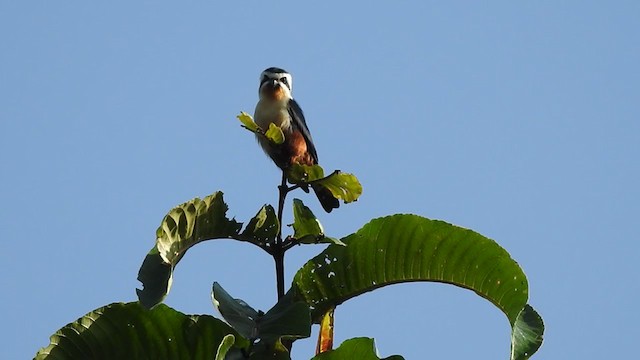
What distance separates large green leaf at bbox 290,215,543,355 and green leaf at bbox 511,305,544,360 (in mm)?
34

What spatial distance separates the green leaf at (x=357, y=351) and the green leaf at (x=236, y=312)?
6.9 inches

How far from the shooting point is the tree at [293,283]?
7.32ft

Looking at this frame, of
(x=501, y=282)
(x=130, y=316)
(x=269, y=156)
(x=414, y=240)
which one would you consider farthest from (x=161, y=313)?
(x=269, y=156)

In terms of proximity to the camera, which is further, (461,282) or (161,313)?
(461,282)

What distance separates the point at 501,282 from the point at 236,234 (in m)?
0.71

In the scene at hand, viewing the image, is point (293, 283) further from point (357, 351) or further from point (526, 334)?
point (526, 334)

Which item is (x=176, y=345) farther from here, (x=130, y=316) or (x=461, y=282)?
(x=461, y=282)

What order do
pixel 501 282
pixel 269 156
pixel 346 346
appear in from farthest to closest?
pixel 269 156, pixel 501 282, pixel 346 346

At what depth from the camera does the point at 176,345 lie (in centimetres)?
230


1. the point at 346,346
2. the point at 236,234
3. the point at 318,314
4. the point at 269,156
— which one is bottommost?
Result: the point at 346,346

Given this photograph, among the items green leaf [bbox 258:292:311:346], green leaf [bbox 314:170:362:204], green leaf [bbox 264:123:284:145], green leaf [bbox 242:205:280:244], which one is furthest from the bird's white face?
green leaf [bbox 258:292:311:346]

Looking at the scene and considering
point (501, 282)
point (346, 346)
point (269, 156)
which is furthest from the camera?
point (269, 156)

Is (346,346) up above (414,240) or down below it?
below

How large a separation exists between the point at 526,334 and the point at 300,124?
3.68 metres
